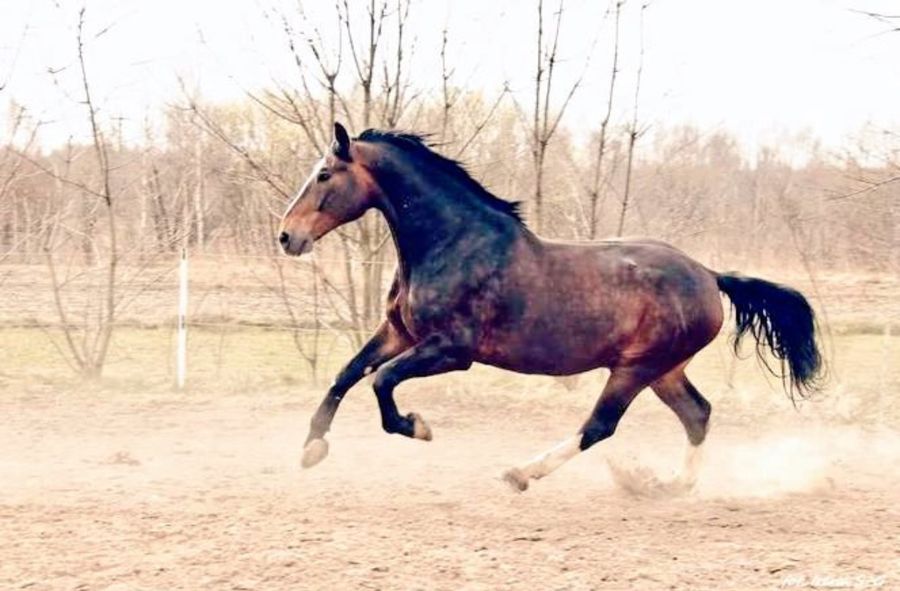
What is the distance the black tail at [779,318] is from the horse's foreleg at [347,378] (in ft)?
6.85

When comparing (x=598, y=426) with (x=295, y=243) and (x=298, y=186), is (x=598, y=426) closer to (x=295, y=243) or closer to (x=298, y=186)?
(x=295, y=243)

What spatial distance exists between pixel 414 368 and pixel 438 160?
124 cm

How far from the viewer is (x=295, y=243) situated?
516 cm

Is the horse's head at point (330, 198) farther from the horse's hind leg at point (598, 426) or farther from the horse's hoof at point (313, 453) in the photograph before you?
the horse's hind leg at point (598, 426)

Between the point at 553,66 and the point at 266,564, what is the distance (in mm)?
7765

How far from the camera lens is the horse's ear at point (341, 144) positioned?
5203 millimetres

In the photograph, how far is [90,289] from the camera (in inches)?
430

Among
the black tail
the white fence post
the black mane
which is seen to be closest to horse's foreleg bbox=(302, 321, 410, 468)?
the black mane

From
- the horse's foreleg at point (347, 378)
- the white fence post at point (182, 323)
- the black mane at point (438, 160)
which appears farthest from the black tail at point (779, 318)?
the white fence post at point (182, 323)

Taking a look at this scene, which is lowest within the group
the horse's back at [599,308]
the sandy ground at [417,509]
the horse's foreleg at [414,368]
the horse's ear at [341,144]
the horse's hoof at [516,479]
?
the sandy ground at [417,509]

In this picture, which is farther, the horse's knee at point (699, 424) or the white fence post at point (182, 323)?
the white fence post at point (182, 323)

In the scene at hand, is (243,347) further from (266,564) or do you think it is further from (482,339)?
(266,564)

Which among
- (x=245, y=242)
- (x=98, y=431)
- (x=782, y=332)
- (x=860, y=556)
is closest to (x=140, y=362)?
(x=245, y=242)

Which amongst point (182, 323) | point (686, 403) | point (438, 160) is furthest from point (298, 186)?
point (686, 403)
